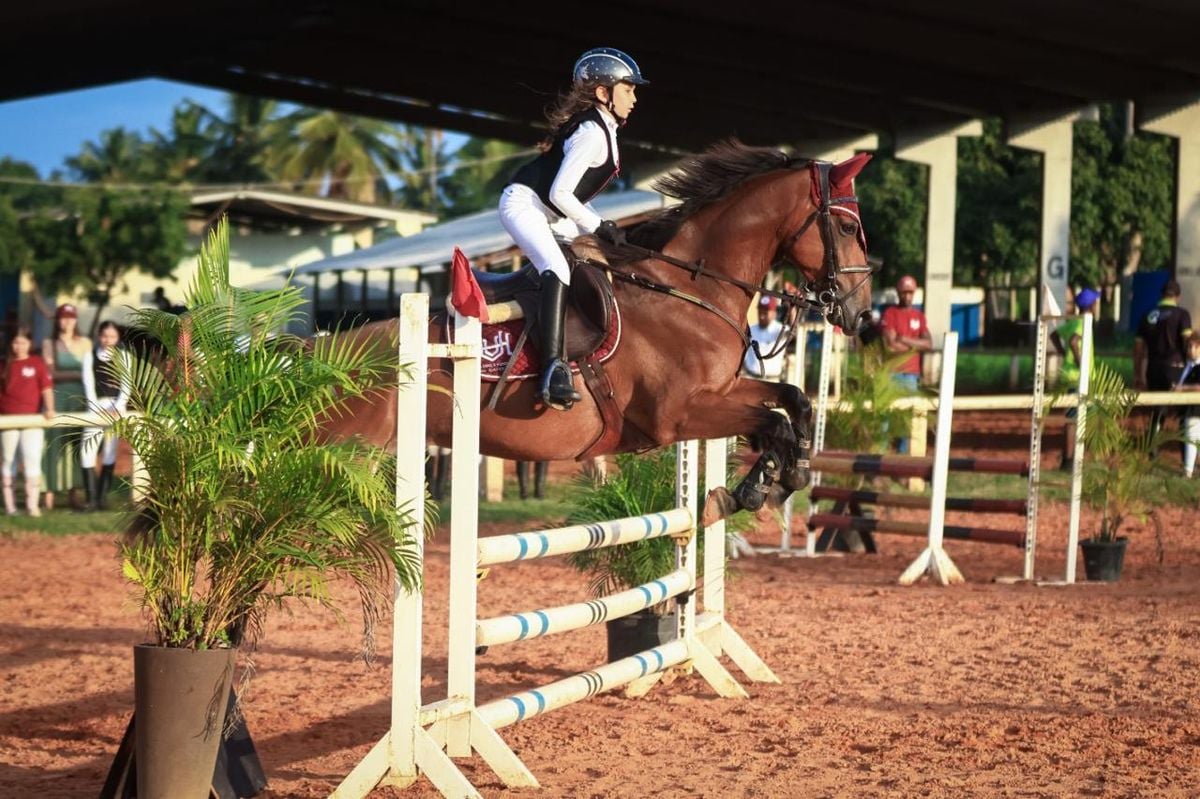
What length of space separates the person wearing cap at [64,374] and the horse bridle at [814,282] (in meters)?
8.89

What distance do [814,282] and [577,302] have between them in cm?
112

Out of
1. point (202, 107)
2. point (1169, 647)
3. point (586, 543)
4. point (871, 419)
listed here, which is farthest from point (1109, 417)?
point (202, 107)

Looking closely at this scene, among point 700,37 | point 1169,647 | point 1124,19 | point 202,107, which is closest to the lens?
point 1169,647

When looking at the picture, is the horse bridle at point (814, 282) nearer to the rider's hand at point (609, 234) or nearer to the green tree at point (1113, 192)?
the rider's hand at point (609, 234)

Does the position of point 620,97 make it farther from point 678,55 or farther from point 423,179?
point 423,179

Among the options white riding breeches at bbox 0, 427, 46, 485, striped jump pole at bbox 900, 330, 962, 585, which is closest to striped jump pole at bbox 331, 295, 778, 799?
striped jump pole at bbox 900, 330, 962, 585

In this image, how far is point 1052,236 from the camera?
22.6 m

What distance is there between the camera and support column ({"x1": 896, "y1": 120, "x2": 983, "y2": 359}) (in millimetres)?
22906

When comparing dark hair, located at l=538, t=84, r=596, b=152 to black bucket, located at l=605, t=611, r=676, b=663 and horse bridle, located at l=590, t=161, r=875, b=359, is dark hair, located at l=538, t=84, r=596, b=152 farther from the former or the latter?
black bucket, located at l=605, t=611, r=676, b=663

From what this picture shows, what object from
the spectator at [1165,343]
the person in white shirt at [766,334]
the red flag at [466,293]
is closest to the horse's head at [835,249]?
the red flag at [466,293]

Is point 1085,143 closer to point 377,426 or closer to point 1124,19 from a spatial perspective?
point 1124,19

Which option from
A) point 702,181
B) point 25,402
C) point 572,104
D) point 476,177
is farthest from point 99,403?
point 476,177

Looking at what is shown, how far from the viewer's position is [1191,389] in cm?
1592

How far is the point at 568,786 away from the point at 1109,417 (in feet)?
22.2
